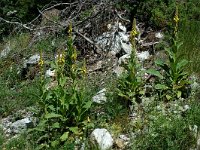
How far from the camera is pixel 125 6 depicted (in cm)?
859

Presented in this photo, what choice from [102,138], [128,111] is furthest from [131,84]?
[102,138]

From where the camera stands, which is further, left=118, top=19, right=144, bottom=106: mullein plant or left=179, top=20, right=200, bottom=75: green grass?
left=179, top=20, right=200, bottom=75: green grass

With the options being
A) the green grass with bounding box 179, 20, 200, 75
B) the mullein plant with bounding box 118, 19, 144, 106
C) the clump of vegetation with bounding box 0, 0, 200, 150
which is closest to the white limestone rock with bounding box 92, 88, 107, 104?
the clump of vegetation with bounding box 0, 0, 200, 150

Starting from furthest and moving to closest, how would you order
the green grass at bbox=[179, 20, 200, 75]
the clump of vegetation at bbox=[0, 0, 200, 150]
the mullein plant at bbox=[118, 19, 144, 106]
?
the green grass at bbox=[179, 20, 200, 75] < the mullein plant at bbox=[118, 19, 144, 106] < the clump of vegetation at bbox=[0, 0, 200, 150]

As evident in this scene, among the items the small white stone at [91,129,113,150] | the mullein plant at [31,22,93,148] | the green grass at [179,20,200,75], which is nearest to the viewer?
the small white stone at [91,129,113,150]

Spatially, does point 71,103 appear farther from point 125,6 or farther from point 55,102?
point 125,6

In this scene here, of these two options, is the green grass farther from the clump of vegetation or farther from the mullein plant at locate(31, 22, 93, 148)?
the mullein plant at locate(31, 22, 93, 148)

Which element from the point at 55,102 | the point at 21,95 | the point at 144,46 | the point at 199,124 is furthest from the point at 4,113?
the point at 199,124

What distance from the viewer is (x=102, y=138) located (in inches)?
222

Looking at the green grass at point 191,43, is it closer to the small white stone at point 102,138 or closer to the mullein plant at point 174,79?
the mullein plant at point 174,79

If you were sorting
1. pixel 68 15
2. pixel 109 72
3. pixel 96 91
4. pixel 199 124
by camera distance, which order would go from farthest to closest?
pixel 68 15
pixel 109 72
pixel 96 91
pixel 199 124

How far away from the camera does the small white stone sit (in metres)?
5.59

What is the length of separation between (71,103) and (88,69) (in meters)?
2.04

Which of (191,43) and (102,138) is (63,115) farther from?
(191,43)
